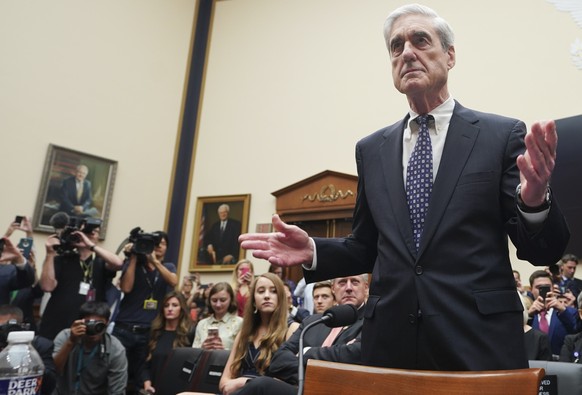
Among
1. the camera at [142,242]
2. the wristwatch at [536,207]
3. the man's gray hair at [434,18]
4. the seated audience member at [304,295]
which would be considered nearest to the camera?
the wristwatch at [536,207]

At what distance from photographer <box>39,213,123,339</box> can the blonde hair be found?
162 centimetres

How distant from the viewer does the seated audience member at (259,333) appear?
12.7 ft

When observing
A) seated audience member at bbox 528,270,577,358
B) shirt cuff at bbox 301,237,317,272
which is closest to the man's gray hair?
shirt cuff at bbox 301,237,317,272

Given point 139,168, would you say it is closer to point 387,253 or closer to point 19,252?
point 19,252

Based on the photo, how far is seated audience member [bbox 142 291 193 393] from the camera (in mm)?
5207

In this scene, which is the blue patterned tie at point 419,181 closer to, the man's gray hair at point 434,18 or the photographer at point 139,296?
the man's gray hair at point 434,18

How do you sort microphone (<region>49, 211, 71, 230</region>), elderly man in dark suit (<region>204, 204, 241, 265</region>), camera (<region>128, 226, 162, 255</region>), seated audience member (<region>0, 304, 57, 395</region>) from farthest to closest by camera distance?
1. elderly man in dark suit (<region>204, 204, 241, 265</region>)
2. camera (<region>128, 226, 162, 255</region>)
3. microphone (<region>49, 211, 71, 230</region>)
4. seated audience member (<region>0, 304, 57, 395</region>)

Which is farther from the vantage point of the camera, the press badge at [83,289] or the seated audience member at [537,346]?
the press badge at [83,289]

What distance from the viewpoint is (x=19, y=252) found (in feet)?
16.5

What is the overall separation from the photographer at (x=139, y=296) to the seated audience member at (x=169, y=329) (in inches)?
3.4

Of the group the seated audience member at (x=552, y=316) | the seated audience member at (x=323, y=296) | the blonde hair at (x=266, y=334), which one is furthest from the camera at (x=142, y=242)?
the seated audience member at (x=552, y=316)

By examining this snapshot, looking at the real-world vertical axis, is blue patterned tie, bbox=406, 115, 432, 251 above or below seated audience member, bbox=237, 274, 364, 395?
above

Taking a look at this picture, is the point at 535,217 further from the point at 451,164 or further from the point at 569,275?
the point at 569,275

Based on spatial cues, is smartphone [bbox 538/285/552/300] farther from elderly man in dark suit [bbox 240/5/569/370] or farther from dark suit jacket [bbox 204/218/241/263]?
dark suit jacket [bbox 204/218/241/263]
